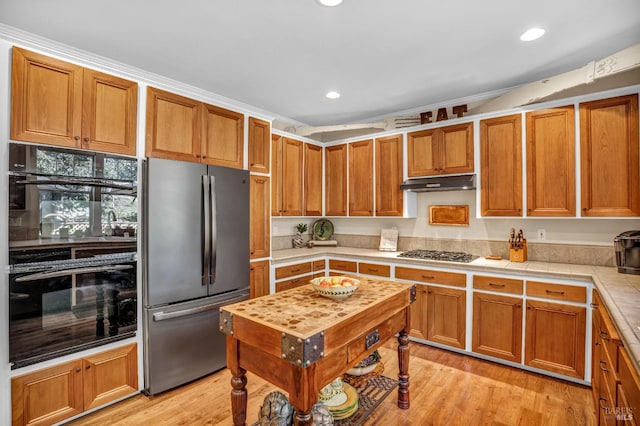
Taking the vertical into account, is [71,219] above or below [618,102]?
below

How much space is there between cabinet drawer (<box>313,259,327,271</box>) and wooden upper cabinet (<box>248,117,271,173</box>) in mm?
1303

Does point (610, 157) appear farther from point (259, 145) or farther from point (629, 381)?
point (259, 145)

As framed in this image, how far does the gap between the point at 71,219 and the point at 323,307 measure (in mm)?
1790

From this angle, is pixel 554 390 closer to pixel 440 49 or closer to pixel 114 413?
pixel 440 49

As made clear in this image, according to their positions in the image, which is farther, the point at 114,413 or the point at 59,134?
the point at 114,413

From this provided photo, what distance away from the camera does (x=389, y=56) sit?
254cm

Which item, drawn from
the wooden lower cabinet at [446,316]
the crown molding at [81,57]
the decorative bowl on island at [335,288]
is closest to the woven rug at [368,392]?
the decorative bowl on island at [335,288]

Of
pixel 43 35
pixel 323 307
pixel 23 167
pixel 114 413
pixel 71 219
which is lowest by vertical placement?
pixel 114 413

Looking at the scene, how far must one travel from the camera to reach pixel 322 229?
466 cm

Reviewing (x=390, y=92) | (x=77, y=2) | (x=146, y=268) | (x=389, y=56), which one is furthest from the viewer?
(x=390, y=92)

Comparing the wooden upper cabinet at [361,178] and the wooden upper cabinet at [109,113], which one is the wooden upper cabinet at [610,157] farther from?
the wooden upper cabinet at [109,113]

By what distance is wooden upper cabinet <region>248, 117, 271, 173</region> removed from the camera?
10.6 ft

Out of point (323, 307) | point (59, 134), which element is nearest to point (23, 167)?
point (59, 134)

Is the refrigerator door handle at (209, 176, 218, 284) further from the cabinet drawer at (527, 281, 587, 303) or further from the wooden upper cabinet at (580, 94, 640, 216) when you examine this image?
the wooden upper cabinet at (580, 94, 640, 216)
